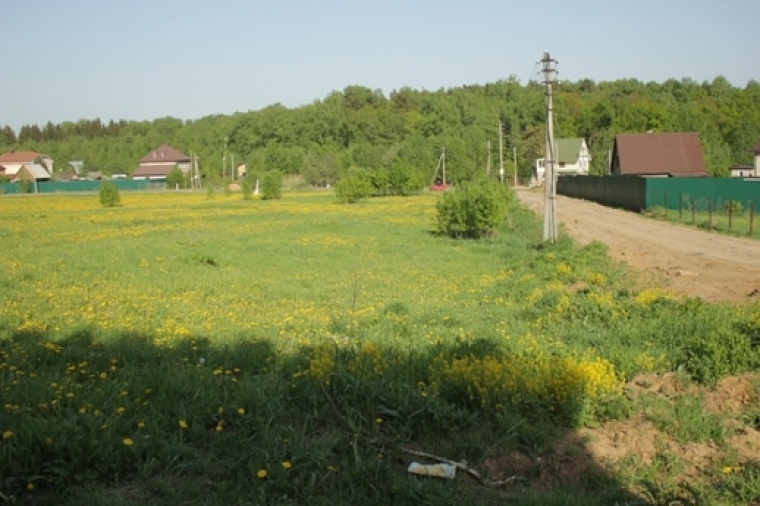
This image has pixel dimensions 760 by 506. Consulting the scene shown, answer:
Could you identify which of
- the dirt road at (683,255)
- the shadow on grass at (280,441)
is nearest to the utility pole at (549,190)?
the dirt road at (683,255)

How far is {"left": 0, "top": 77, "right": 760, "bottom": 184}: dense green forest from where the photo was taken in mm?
100938

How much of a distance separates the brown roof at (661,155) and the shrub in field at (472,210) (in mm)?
38910

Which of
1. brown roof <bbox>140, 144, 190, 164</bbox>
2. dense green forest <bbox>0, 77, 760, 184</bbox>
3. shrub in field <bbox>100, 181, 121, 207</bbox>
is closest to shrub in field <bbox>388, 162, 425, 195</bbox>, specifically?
dense green forest <bbox>0, 77, 760, 184</bbox>

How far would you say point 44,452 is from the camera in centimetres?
471

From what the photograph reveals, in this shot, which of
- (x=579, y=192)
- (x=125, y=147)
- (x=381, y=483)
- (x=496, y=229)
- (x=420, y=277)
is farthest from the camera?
(x=125, y=147)

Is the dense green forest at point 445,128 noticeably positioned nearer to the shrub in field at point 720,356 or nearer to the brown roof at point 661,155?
the brown roof at point 661,155

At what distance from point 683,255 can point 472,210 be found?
1101 cm

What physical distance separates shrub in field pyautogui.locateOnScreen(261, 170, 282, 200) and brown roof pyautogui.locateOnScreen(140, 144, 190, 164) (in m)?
68.8

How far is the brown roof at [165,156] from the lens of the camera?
451 ft

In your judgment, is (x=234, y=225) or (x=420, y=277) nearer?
(x=420, y=277)

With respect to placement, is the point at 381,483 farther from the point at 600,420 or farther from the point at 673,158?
the point at 673,158

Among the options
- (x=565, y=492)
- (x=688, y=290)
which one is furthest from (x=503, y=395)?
(x=688, y=290)

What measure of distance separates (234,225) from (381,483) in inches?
1351

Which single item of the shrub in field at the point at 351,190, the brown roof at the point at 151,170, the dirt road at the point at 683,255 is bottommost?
the dirt road at the point at 683,255
